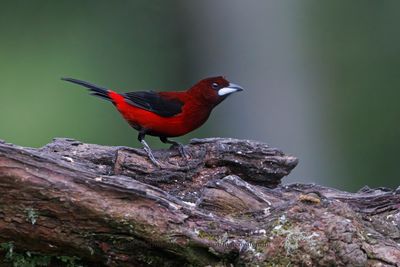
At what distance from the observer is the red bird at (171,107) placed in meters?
6.27

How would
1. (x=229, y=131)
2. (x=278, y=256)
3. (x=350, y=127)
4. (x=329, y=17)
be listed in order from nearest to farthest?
1. (x=278, y=256)
2. (x=229, y=131)
3. (x=329, y=17)
4. (x=350, y=127)

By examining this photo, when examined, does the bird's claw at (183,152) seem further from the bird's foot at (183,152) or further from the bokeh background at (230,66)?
the bokeh background at (230,66)

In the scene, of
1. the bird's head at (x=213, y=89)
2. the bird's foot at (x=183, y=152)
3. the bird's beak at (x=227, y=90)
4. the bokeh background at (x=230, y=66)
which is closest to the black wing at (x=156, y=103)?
the bird's head at (x=213, y=89)

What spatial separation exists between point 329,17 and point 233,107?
3003 millimetres

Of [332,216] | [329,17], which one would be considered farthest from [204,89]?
[329,17]

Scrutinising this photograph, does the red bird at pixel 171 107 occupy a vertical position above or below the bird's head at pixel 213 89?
below

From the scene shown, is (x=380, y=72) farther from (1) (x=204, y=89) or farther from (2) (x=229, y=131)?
(1) (x=204, y=89)

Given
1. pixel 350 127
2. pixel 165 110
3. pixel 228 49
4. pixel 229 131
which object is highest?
pixel 350 127

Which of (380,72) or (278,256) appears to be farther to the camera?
(380,72)

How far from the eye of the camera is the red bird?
627cm

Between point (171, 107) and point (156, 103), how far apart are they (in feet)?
0.34

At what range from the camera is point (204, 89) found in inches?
252

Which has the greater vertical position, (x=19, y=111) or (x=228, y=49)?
(x=228, y=49)

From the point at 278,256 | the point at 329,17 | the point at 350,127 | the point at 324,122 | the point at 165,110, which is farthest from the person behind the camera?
the point at 350,127
